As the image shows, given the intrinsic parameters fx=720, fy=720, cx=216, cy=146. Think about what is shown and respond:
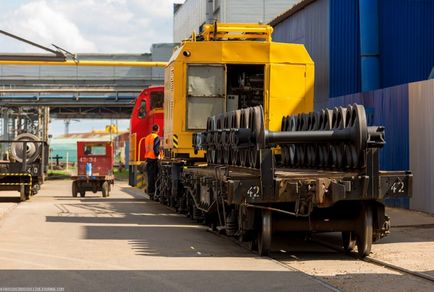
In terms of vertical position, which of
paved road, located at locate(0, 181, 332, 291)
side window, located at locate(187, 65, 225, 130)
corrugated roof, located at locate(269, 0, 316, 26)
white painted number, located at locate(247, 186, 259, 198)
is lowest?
paved road, located at locate(0, 181, 332, 291)

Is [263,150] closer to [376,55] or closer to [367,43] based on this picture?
[376,55]

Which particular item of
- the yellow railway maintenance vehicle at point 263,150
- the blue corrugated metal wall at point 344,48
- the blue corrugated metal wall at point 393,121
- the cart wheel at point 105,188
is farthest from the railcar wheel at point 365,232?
the cart wheel at point 105,188

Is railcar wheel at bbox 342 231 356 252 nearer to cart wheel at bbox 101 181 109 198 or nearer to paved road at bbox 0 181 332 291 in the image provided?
paved road at bbox 0 181 332 291

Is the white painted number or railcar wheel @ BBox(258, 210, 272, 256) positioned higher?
the white painted number

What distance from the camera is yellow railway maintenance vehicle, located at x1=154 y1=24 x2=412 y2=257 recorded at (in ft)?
33.5

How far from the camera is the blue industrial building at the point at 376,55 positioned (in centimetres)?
1886

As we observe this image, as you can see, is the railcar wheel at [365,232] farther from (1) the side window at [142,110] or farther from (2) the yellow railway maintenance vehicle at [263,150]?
(1) the side window at [142,110]

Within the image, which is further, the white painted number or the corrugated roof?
the corrugated roof

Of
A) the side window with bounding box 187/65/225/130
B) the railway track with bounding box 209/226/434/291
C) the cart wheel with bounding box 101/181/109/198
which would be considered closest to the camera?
the railway track with bounding box 209/226/434/291

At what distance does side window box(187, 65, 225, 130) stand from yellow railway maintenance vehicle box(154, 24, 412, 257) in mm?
22

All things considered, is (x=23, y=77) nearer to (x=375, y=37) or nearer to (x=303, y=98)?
(x=375, y=37)

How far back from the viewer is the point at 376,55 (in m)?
22.9

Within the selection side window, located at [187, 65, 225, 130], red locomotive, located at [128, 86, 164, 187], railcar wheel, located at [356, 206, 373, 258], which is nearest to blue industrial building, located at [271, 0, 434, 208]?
side window, located at [187, 65, 225, 130]

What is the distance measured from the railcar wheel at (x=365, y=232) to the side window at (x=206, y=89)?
240 inches
